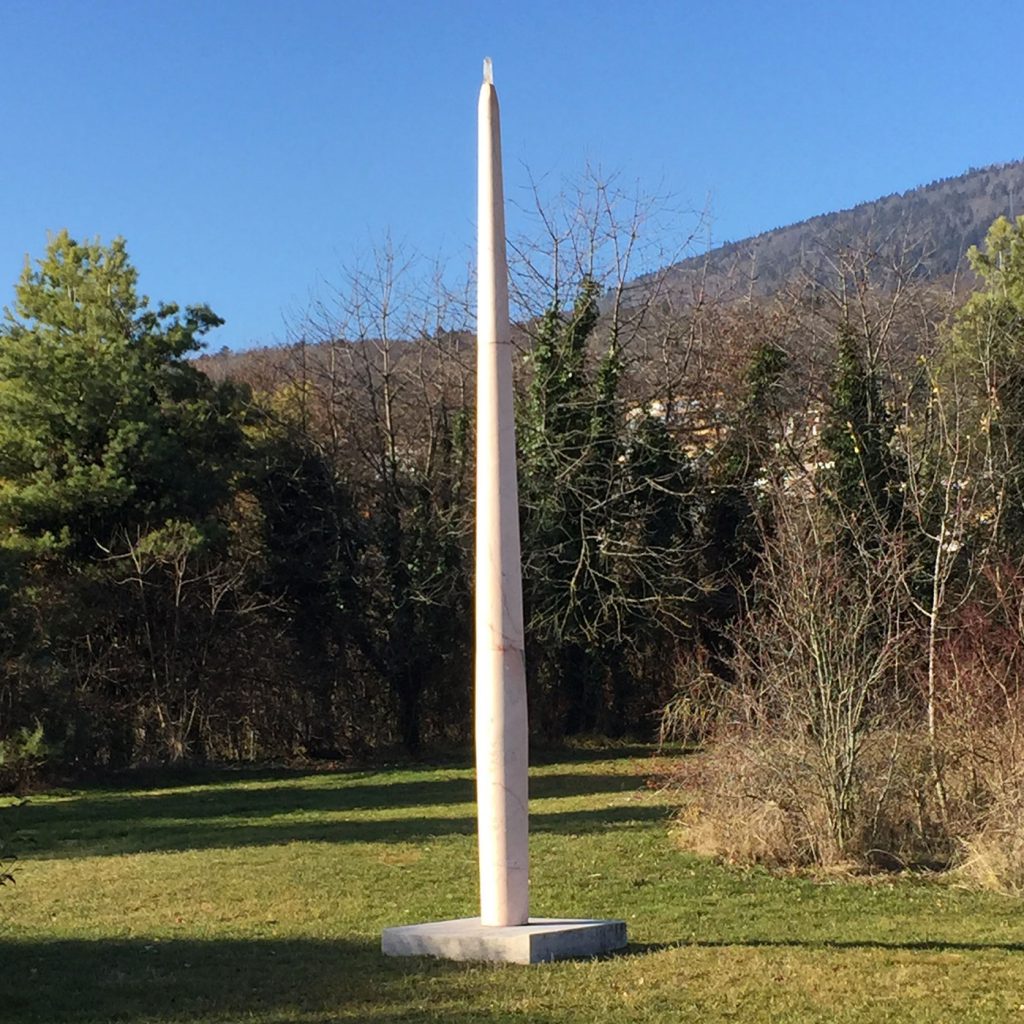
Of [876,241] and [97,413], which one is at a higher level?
[876,241]

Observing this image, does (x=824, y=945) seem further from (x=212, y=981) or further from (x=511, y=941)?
(x=212, y=981)

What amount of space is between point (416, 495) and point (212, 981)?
21.8 m

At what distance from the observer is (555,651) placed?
29391 mm

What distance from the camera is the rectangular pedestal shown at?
7.85 meters

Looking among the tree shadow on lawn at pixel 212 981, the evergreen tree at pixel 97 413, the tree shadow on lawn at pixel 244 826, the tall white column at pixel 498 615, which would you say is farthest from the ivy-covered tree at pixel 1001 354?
the tree shadow on lawn at pixel 212 981

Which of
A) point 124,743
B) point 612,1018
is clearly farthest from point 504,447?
point 124,743

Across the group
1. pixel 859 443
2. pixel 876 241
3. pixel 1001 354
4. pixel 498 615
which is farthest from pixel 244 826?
pixel 876 241

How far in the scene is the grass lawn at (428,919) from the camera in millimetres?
6875

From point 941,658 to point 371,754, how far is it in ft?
53.0

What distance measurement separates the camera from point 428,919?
1052 centimetres

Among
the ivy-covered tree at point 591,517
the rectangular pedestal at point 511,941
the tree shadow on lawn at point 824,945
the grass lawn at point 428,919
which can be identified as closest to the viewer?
the grass lawn at point 428,919

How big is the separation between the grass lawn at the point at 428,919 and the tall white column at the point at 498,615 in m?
0.63

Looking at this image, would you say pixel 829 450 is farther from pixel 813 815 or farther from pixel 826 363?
pixel 813 815

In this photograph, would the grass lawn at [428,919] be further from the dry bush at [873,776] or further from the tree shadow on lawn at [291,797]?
the dry bush at [873,776]
